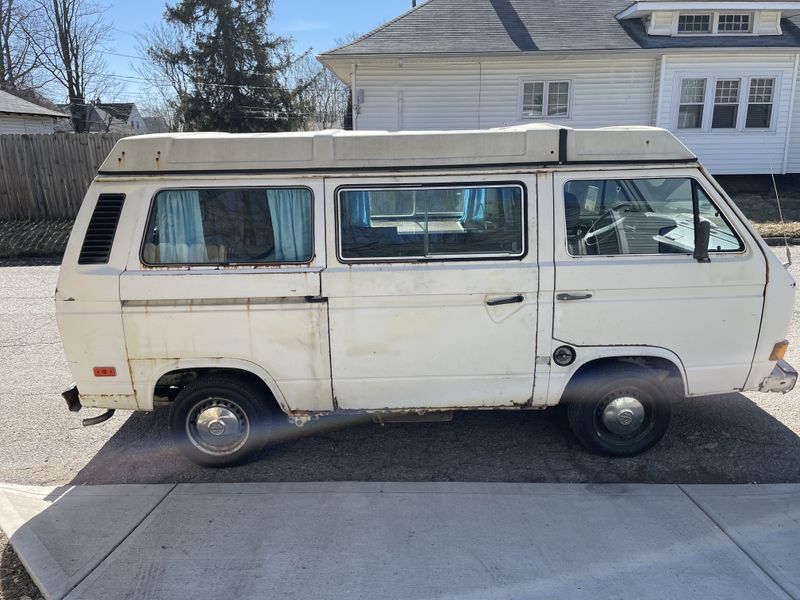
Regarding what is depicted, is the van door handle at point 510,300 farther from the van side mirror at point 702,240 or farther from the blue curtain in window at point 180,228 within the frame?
the blue curtain in window at point 180,228

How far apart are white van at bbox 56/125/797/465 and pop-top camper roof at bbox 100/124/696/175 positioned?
1cm

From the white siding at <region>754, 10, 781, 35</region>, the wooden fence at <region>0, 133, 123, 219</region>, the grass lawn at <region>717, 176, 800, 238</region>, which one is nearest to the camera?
the grass lawn at <region>717, 176, 800, 238</region>

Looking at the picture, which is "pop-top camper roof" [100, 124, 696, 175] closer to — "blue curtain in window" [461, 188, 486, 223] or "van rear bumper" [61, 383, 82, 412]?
"blue curtain in window" [461, 188, 486, 223]

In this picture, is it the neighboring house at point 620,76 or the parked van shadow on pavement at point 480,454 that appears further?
the neighboring house at point 620,76

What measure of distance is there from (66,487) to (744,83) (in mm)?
18167

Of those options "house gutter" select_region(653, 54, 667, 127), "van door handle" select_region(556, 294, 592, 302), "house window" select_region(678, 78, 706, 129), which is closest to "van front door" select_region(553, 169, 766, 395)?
"van door handle" select_region(556, 294, 592, 302)

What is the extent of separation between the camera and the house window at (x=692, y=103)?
1608 centimetres

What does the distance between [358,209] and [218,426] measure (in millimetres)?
1727

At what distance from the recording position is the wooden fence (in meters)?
14.4

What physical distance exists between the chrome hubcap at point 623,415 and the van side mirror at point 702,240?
1.02 meters

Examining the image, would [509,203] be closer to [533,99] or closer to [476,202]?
[476,202]

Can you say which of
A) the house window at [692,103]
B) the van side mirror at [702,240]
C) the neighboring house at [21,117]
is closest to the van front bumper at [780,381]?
the van side mirror at [702,240]

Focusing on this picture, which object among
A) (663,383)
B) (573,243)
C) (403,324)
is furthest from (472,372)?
(663,383)

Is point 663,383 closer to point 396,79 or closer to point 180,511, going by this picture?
point 180,511
